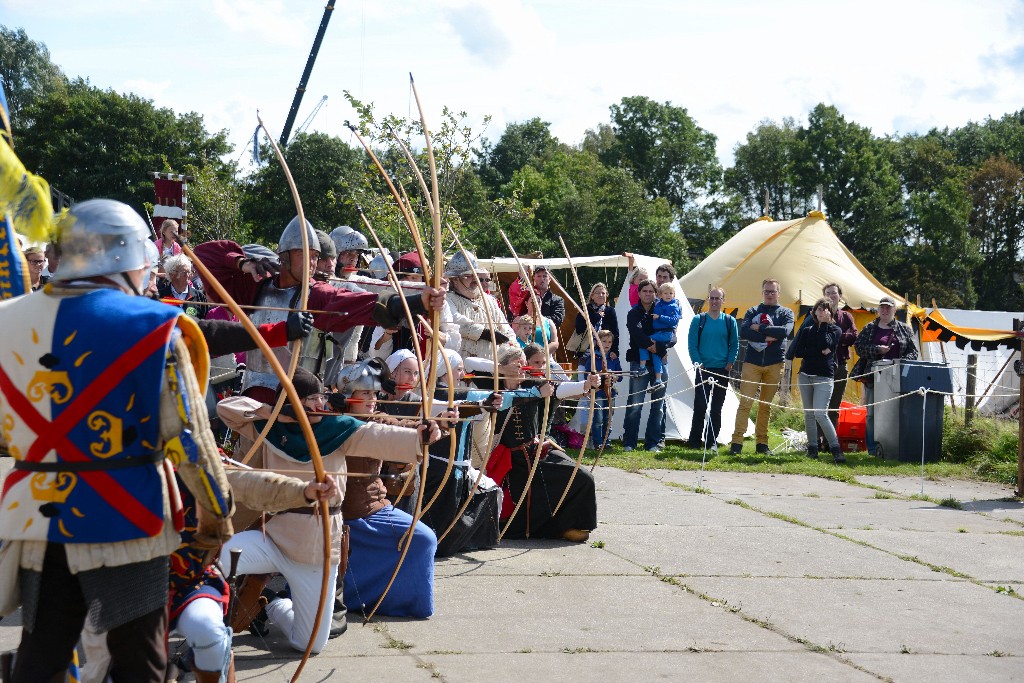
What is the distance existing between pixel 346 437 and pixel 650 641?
154cm

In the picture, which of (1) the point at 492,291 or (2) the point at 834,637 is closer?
(2) the point at 834,637

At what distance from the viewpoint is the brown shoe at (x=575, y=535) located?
6766 millimetres

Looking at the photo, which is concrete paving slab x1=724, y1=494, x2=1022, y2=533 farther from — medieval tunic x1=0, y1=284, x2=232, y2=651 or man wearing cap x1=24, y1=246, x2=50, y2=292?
medieval tunic x1=0, y1=284, x2=232, y2=651

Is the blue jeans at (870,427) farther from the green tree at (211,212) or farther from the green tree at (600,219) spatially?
the green tree at (600,219)

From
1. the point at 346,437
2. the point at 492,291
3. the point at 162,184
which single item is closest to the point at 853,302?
the point at 492,291

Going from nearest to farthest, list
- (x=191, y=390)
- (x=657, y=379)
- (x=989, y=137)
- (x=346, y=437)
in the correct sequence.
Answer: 1. (x=191, y=390)
2. (x=346, y=437)
3. (x=657, y=379)
4. (x=989, y=137)

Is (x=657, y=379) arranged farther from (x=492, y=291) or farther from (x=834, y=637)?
(x=834, y=637)

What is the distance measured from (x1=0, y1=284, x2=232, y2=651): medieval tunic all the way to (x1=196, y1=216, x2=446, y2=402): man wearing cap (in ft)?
4.22

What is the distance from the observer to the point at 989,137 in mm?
55031

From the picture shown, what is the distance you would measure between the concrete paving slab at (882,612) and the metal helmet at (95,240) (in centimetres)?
336

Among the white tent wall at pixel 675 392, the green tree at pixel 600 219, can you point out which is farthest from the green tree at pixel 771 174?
the white tent wall at pixel 675 392

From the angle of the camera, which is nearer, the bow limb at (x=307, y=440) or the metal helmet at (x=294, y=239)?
the bow limb at (x=307, y=440)

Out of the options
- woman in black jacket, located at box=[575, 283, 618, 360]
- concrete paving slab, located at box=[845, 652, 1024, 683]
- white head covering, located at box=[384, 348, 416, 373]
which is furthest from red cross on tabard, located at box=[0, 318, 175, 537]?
woman in black jacket, located at box=[575, 283, 618, 360]

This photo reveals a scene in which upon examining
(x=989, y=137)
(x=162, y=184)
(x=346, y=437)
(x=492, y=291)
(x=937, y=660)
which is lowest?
(x=937, y=660)
